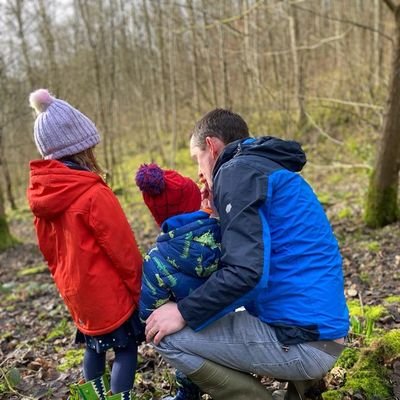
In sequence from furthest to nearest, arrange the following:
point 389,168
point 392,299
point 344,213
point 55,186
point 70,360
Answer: point 344,213 < point 389,168 < point 392,299 < point 70,360 < point 55,186

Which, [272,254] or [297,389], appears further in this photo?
[297,389]

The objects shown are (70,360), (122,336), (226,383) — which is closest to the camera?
(226,383)

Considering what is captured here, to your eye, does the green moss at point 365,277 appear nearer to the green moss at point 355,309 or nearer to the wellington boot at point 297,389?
the green moss at point 355,309

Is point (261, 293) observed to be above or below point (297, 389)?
above

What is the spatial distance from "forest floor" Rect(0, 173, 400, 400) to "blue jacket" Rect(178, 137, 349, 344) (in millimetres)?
723

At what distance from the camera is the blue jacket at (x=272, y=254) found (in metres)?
1.93

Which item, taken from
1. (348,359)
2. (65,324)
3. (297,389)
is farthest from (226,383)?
(65,324)

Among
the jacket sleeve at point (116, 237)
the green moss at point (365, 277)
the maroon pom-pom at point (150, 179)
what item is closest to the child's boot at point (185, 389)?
the jacket sleeve at point (116, 237)

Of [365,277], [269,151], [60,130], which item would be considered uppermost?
[60,130]

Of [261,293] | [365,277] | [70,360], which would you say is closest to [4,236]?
[70,360]

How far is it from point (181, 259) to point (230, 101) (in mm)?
11761

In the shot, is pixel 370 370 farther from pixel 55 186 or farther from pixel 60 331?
pixel 60 331

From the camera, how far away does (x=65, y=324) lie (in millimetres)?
4754

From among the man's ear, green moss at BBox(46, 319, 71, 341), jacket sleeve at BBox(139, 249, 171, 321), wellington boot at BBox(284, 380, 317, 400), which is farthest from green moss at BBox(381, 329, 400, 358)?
green moss at BBox(46, 319, 71, 341)
